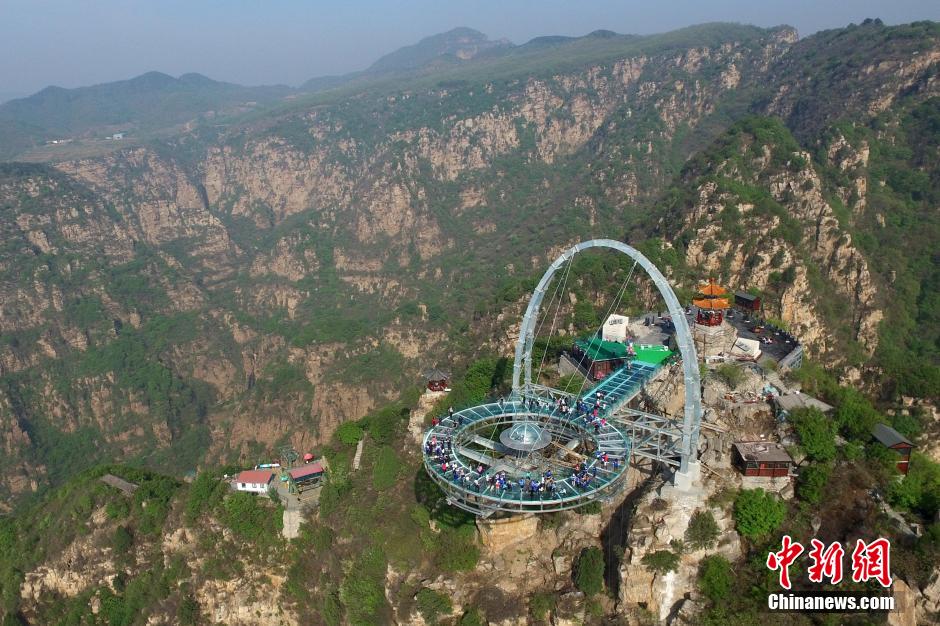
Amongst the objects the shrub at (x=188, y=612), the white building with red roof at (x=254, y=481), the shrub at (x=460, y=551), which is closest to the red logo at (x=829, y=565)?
the shrub at (x=460, y=551)

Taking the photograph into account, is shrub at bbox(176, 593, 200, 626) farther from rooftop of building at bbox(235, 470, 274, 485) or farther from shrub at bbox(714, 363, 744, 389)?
shrub at bbox(714, 363, 744, 389)

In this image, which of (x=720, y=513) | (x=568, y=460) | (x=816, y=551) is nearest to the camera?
(x=816, y=551)

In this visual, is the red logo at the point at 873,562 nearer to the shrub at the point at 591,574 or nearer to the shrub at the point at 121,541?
the shrub at the point at 591,574

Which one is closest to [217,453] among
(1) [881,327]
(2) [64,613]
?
(2) [64,613]

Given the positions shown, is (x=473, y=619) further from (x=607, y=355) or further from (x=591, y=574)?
(x=607, y=355)

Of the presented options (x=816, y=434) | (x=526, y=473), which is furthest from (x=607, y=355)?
(x=526, y=473)

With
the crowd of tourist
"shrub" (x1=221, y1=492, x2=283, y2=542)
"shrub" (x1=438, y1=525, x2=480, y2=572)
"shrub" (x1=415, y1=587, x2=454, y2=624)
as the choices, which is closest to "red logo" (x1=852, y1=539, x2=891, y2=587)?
the crowd of tourist

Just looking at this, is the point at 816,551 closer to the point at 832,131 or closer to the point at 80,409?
the point at 832,131
